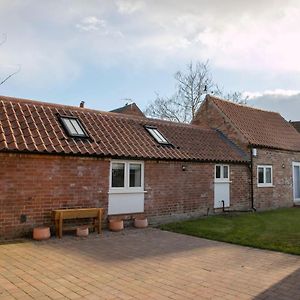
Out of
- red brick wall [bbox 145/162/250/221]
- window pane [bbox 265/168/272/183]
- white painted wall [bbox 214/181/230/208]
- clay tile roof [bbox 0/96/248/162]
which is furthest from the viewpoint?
window pane [bbox 265/168/272/183]

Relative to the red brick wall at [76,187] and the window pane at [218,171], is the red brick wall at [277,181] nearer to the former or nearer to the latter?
the window pane at [218,171]

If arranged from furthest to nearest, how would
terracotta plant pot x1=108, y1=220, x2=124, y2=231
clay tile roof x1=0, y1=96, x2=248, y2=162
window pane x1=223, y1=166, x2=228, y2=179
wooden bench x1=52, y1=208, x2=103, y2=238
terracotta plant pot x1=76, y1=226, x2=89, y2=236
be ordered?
1. window pane x1=223, y1=166, x2=228, y2=179
2. terracotta plant pot x1=108, y1=220, x2=124, y2=231
3. clay tile roof x1=0, y1=96, x2=248, y2=162
4. terracotta plant pot x1=76, y1=226, x2=89, y2=236
5. wooden bench x1=52, y1=208, x2=103, y2=238

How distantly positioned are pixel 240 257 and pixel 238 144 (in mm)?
11411

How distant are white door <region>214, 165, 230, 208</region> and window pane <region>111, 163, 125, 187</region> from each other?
5203mm

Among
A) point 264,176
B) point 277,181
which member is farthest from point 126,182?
point 277,181

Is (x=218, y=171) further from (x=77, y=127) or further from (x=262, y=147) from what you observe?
(x=77, y=127)

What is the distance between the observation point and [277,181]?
20.2 metres

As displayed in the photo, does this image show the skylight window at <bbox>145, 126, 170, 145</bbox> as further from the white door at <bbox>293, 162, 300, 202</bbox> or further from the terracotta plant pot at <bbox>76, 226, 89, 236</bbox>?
the white door at <bbox>293, 162, 300, 202</bbox>

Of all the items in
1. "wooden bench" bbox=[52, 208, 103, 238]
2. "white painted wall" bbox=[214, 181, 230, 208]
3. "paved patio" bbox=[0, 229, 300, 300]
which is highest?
"white painted wall" bbox=[214, 181, 230, 208]

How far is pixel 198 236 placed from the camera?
11.0 meters

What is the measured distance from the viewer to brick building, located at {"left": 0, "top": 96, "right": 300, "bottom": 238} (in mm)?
10367

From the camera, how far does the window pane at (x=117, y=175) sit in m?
12.5

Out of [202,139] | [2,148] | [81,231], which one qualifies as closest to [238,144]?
[202,139]

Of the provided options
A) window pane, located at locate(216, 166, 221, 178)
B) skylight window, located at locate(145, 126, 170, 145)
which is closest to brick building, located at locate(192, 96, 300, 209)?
window pane, located at locate(216, 166, 221, 178)
